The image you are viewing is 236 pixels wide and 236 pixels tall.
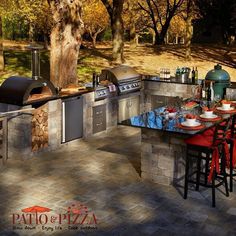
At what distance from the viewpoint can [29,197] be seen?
811cm

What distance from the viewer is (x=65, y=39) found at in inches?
550

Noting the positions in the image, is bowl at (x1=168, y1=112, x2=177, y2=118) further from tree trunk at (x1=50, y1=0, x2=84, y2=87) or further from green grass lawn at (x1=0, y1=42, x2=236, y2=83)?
green grass lawn at (x1=0, y1=42, x2=236, y2=83)

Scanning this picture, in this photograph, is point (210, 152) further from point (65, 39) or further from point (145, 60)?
point (145, 60)

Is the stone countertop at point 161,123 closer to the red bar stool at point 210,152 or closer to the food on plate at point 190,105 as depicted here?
the red bar stool at point 210,152

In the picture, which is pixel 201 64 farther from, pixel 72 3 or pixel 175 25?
pixel 175 25

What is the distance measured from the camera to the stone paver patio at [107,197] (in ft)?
22.8

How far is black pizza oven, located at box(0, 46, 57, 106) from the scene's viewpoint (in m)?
9.95

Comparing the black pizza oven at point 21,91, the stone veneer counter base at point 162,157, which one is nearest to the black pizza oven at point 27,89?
the black pizza oven at point 21,91

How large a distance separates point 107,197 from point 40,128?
304 centimetres

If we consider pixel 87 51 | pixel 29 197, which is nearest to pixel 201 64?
pixel 87 51

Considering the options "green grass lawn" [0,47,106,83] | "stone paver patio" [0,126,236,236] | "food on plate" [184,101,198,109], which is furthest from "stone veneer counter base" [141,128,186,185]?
"green grass lawn" [0,47,106,83]

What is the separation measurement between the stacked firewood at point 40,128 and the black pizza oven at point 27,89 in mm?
302

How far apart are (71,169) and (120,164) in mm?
1070

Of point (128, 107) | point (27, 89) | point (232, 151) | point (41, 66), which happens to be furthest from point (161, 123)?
point (41, 66)
